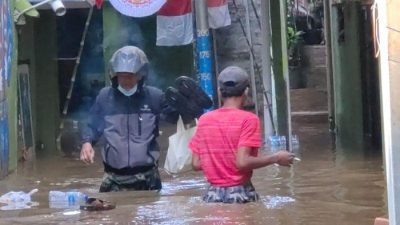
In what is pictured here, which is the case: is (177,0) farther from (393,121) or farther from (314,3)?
(393,121)

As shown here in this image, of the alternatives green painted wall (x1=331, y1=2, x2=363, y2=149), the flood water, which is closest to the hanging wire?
the flood water

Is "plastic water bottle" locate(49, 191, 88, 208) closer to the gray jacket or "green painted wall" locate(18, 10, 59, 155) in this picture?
the gray jacket

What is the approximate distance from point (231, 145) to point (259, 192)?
2559 millimetres

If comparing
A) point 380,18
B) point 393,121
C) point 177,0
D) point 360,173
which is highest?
point 177,0

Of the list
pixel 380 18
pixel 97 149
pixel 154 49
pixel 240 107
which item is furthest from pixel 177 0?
pixel 380 18

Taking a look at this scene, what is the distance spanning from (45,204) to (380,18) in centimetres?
521

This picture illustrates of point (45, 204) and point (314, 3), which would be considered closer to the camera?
point (45, 204)

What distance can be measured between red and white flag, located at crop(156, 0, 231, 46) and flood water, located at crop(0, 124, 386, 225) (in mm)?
3976

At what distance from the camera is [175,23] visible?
1750 cm

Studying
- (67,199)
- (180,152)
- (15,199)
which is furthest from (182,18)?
(180,152)

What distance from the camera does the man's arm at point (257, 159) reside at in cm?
675

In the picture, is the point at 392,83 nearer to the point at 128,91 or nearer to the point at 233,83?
the point at 233,83

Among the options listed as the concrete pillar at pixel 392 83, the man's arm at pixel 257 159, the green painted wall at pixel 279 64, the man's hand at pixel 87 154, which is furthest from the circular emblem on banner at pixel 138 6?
the concrete pillar at pixel 392 83

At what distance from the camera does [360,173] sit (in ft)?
37.5
